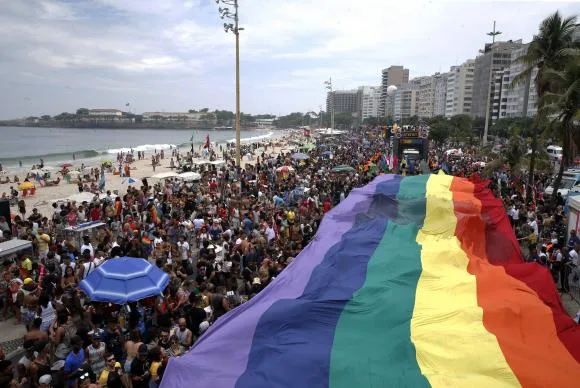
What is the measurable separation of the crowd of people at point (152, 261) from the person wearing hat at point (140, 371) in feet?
0.05

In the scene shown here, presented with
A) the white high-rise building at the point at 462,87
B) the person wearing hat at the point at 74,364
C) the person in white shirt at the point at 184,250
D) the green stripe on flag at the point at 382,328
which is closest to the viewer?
the green stripe on flag at the point at 382,328

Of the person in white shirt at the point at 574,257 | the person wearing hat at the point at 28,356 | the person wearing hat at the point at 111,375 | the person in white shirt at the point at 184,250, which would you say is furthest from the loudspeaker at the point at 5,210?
the person in white shirt at the point at 574,257

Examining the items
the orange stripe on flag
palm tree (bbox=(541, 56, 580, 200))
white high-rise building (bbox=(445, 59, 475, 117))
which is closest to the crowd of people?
palm tree (bbox=(541, 56, 580, 200))

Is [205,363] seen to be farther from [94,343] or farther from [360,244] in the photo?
[360,244]

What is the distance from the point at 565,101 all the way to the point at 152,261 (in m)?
14.8

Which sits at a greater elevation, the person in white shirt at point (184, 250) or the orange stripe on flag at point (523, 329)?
the orange stripe on flag at point (523, 329)

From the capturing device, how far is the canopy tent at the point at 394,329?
178 inches

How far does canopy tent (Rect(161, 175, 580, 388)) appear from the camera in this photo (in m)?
4.52

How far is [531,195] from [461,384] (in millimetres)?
17848

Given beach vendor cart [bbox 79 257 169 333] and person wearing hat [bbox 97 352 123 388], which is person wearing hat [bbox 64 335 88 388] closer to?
person wearing hat [bbox 97 352 123 388]

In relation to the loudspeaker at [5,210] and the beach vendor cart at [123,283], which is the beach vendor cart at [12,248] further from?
the beach vendor cart at [123,283]

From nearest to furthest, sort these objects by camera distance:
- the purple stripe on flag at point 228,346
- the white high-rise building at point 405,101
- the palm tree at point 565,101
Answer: the purple stripe on flag at point 228,346
the palm tree at point 565,101
the white high-rise building at point 405,101

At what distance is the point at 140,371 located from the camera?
5.72 m

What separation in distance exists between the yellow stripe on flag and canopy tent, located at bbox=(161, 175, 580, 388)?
1 cm
